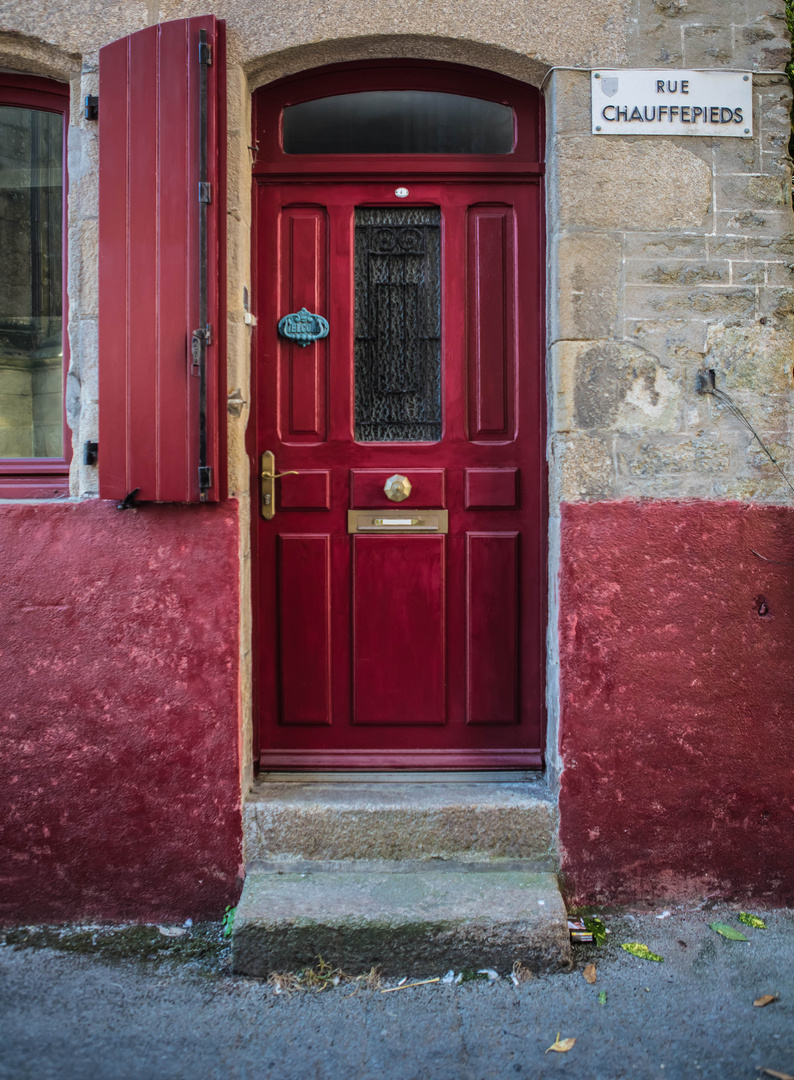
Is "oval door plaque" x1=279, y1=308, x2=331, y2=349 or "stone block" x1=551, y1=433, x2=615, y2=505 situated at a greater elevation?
"oval door plaque" x1=279, y1=308, x2=331, y2=349

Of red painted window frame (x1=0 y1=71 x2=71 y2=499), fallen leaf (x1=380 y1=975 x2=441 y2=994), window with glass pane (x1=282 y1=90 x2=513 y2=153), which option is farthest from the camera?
window with glass pane (x1=282 y1=90 x2=513 y2=153)

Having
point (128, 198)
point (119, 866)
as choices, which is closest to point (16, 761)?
point (119, 866)

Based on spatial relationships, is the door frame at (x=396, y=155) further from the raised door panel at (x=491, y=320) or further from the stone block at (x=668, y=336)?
the stone block at (x=668, y=336)

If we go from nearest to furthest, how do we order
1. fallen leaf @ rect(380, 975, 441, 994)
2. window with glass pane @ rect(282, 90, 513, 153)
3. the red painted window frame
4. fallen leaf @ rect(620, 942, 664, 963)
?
fallen leaf @ rect(380, 975, 441, 994) → fallen leaf @ rect(620, 942, 664, 963) → the red painted window frame → window with glass pane @ rect(282, 90, 513, 153)

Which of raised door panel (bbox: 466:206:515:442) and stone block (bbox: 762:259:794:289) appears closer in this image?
stone block (bbox: 762:259:794:289)

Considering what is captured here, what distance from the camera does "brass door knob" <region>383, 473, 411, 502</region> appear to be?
3035 millimetres

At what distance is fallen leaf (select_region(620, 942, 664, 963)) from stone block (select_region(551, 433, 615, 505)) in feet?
5.12

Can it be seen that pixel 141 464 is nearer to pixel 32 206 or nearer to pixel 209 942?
pixel 32 206

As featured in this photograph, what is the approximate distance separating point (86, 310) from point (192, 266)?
47 centimetres

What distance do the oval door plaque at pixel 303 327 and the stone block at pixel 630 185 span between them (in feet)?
3.27

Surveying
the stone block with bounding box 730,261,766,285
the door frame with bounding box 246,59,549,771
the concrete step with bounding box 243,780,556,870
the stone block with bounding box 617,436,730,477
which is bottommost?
the concrete step with bounding box 243,780,556,870

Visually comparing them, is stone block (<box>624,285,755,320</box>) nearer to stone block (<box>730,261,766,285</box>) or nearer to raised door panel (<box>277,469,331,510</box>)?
stone block (<box>730,261,766,285</box>)

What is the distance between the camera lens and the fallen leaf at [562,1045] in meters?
2.21

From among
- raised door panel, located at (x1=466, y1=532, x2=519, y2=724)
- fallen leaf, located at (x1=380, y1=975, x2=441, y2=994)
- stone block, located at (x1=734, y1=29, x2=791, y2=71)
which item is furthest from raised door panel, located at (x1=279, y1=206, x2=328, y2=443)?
fallen leaf, located at (x1=380, y1=975, x2=441, y2=994)
